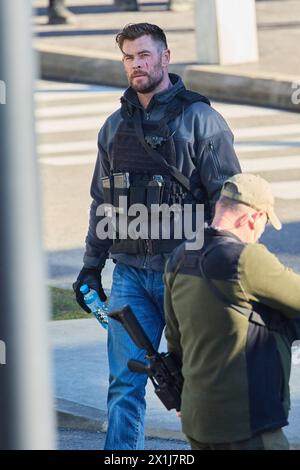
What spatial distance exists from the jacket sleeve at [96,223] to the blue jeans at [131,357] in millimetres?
418

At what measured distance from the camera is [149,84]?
6.32 meters

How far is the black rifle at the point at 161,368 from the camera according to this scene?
17.5 feet

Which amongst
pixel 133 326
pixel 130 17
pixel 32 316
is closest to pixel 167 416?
pixel 133 326

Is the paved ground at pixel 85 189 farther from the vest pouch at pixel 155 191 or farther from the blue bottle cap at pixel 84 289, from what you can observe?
the blue bottle cap at pixel 84 289

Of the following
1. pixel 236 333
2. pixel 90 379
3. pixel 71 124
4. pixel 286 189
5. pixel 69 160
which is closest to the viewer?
pixel 236 333

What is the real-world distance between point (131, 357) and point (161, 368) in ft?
2.74

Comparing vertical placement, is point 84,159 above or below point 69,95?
below

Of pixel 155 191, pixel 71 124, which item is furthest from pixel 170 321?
pixel 71 124

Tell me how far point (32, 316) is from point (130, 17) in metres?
21.7

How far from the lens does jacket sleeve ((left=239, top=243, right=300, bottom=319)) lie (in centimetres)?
488

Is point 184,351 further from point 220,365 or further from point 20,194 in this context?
point 20,194

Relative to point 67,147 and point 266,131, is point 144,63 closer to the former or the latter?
point 67,147

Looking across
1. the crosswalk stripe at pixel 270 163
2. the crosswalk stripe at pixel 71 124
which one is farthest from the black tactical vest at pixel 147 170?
the crosswalk stripe at pixel 71 124
